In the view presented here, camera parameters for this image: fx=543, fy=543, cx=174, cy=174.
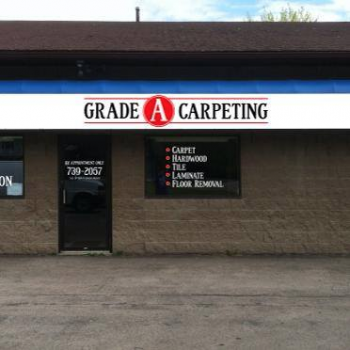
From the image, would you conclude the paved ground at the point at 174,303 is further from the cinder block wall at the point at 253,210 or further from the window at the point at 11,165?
the window at the point at 11,165

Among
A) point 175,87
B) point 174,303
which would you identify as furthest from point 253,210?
point 174,303

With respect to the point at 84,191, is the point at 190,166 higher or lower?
higher

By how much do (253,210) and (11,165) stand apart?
4.43 metres

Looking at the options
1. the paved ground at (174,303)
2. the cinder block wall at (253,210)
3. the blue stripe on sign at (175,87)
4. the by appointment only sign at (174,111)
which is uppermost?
the blue stripe on sign at (175,87)

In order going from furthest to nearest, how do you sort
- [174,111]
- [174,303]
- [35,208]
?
[35,208] → [174,111] → [174,303]

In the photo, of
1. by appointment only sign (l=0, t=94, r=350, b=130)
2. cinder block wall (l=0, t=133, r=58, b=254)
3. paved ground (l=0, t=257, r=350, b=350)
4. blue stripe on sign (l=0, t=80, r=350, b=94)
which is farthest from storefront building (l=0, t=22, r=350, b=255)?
paved ground (l=0, t=257, r=350, b=350)

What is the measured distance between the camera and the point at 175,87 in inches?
367

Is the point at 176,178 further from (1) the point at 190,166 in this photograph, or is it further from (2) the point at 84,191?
(2) the point at 84,191

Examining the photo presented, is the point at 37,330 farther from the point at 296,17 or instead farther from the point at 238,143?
the point at 296,17

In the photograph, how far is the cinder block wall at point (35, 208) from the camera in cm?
971

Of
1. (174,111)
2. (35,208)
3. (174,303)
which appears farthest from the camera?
(35,208)

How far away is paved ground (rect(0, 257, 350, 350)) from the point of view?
532 cm

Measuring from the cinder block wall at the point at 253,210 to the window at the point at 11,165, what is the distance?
5.63ft

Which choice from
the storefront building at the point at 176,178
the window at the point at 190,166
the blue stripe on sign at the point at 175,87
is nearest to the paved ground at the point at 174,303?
the storefront building at the point at 176,178
